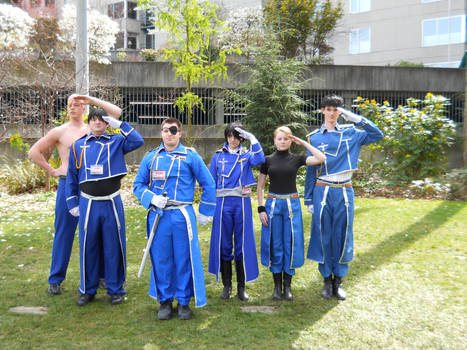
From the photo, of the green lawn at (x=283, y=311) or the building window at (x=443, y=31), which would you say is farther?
the building window at (x=443, y=31)

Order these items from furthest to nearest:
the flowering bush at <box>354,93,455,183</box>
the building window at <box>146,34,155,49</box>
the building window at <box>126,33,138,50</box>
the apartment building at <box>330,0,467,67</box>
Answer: the building window at <box>146,34,155,49</box> → the building window at <box>126,33,138,50</box> → the apartment building at <box>330,0,467,67</box> → the flowering bush at <box>354,93,455,183</box>

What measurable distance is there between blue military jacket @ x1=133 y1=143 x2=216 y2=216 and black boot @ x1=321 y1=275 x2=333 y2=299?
5.21 ft

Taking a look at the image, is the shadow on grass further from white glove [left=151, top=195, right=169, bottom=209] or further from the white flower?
the white flower

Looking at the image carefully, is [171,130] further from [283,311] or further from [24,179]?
[24,179]

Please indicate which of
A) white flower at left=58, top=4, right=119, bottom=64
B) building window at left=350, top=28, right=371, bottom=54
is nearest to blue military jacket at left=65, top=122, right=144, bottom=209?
white flower at left=58, top=4, right=119, bottom=64

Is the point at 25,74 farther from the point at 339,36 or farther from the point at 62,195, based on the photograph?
the point at 339,36

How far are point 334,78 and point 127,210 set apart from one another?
995cm

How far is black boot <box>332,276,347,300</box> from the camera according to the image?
14.9ft

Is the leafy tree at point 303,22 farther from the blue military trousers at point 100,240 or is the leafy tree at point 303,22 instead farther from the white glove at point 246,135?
the blue military trousers at point 100,240

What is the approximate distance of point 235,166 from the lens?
4.54 metres

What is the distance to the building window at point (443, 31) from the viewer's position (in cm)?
2408

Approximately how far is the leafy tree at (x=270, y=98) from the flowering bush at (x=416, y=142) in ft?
8.36

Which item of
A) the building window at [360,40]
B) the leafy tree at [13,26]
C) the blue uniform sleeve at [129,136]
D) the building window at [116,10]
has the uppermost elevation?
the building window at [116,10]

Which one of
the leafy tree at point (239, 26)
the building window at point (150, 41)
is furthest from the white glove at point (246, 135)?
the building window at point (150, 41)
